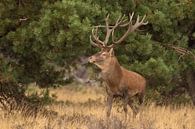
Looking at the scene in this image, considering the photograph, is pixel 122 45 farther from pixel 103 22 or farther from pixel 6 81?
pixel 6 81

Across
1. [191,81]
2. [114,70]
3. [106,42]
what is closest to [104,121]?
[114,70]

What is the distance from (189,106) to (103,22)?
14.7 ft

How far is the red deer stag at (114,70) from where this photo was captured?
12023mm

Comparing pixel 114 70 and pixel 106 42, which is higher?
pixel 106 42

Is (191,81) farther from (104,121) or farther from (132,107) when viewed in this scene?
(104,121)

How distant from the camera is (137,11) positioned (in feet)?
44.2

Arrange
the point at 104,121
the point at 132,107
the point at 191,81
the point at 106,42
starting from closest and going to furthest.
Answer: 1. the point at 104,121
2. the point at 106,42
3. the point at 132,107
4. the point at 191,81

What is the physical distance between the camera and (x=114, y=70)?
12.2 meters

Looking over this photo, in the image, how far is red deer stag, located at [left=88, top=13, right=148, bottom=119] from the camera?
473 inches

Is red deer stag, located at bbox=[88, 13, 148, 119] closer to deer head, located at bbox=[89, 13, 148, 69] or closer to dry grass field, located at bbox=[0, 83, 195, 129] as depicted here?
deer head, located at bbox=[89, 13, 148, 69]

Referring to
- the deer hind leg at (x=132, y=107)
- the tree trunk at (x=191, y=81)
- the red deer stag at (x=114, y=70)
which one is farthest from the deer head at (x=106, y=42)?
the tree trunk at (x=191, y=81)

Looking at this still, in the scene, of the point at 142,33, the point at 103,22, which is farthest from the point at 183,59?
the point at 103,22

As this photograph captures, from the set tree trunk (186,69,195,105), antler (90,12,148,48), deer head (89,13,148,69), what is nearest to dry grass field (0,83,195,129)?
deer head (89,13,148,69)

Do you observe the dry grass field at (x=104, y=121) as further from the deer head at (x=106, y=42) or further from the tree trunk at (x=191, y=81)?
the tree trunk at (x=191, y=81)
